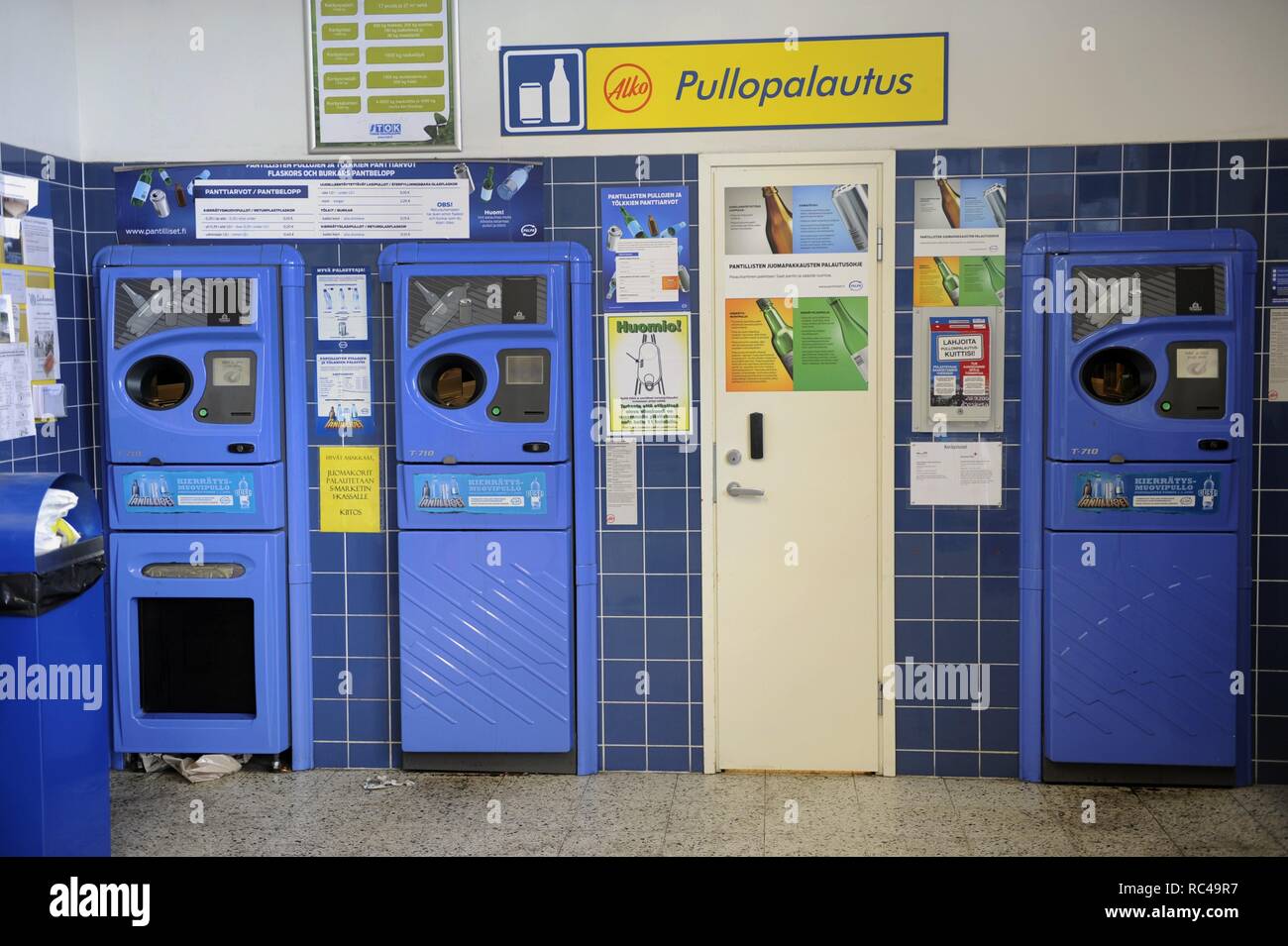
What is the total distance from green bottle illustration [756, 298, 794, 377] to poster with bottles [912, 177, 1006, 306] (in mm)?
500

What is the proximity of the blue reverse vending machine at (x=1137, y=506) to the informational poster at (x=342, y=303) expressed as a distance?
2.46 m

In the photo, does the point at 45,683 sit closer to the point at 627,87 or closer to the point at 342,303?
the point at 342,303

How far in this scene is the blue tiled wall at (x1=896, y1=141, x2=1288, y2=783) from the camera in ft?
15.3

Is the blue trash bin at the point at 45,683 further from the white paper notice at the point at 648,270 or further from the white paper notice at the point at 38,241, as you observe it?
the white paper notice at the point at 648,270

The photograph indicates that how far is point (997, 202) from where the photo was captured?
4.73 m

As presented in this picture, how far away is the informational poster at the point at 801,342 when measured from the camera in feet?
15.8

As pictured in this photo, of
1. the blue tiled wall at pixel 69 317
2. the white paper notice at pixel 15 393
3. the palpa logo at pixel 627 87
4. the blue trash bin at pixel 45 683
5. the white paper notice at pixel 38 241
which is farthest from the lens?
the palpa logo at pixel 627 87

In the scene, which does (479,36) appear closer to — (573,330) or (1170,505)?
(573,330)

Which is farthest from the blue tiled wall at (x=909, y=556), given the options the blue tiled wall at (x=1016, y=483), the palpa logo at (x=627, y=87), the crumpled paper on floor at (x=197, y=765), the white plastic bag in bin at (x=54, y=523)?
the white plastic bag in bin at (x=54, y=523)

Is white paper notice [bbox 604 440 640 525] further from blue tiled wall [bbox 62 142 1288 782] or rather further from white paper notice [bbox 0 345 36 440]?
white paper notice [bbox 0 345 36 440]

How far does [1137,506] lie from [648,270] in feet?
6.44

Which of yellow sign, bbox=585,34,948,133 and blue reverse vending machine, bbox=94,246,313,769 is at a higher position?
yellow sign, bbox=585,34,948,133

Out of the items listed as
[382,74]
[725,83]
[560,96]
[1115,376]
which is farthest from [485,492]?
[1115,376]

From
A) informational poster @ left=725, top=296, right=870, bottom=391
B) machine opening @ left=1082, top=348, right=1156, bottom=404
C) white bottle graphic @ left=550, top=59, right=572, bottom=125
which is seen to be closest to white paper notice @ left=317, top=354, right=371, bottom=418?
white bottle graphic @ left=550, top=59, right=572, bottom=125
